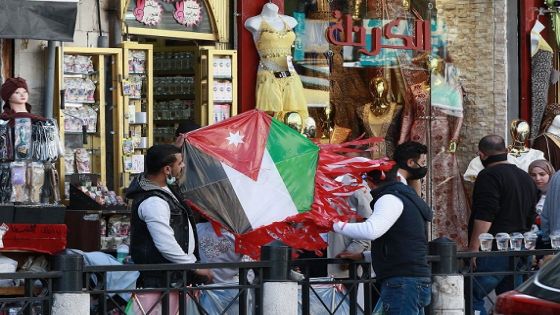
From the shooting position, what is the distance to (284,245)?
11898mm

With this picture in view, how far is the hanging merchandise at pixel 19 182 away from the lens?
12.7 m

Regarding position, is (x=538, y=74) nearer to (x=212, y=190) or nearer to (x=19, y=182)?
(x=212, y=190)

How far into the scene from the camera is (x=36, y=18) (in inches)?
555

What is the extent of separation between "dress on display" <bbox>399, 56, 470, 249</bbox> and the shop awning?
6.01 meters

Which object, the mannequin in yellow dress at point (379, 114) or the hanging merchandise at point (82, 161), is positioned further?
the mannequin in yellow dress at point (379, 114)

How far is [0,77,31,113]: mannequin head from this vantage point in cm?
1305

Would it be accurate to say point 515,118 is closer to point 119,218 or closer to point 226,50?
point 226,50

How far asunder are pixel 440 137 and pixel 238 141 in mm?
7265

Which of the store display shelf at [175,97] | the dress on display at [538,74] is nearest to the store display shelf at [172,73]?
the store display shelf at [175,97]

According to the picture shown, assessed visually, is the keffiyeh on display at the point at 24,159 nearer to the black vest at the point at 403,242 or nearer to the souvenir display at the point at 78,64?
the souvenir display at the point at 78,64

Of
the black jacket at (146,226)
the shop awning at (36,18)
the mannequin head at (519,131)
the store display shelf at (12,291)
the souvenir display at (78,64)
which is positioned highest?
the shop awning at (36,18)

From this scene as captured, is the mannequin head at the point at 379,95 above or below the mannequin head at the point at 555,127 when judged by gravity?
above

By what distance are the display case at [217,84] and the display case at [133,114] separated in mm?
724

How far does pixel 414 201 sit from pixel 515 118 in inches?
350
